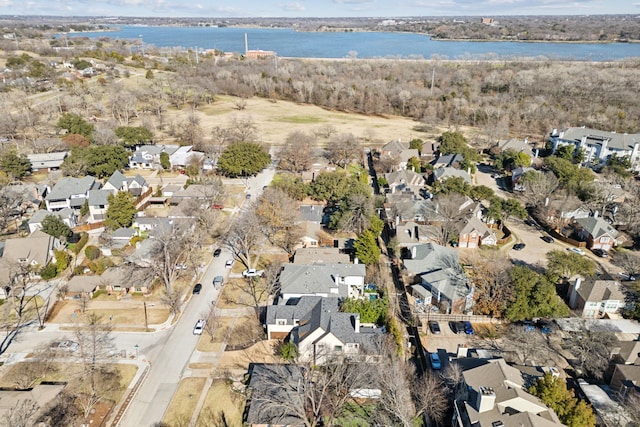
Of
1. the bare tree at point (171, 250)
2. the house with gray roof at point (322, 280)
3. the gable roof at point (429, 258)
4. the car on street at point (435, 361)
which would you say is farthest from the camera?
the gable roof at point (429, 258)

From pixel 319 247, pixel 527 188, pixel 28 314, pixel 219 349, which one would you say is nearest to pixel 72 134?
pixel 28 314

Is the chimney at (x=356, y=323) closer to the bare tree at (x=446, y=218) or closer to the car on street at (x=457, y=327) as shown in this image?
the car on street at (x=457, y=327)

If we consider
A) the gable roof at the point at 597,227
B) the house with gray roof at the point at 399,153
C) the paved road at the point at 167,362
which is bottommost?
the paved road at the point at 167,362

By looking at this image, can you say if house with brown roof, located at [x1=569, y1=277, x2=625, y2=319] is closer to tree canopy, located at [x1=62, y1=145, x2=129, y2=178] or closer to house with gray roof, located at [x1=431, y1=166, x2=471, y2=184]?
house with gray roof, located at [x1=431, y1=166, x2=471, y2=184]

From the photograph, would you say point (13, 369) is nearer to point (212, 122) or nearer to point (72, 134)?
point (72, 134)

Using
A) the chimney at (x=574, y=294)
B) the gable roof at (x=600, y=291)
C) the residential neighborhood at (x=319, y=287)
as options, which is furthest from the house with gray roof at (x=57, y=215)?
the gable roof at (x=600, y=291)

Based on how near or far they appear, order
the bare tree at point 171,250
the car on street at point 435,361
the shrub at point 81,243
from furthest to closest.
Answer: the shrub at point 81,243
the bare tree at point 171,250
the car on street at point 435,361

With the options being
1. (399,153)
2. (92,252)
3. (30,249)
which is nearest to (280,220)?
(92,252)
